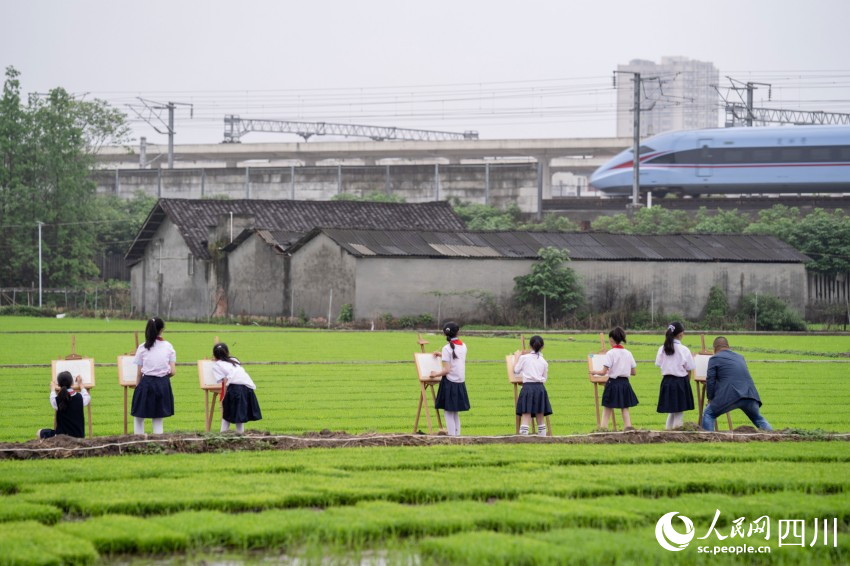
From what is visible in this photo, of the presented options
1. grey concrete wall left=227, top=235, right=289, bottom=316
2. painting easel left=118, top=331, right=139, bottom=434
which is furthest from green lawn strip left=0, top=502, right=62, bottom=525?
grey concrete wall left=227, top=235, right=289, bottom=316

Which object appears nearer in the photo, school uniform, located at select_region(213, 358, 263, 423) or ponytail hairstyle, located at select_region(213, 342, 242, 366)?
school uniform, located at select_region(213, 358, 263, 423)

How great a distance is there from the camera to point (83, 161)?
82.5 meters

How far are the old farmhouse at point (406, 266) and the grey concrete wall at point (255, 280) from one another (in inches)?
2.3

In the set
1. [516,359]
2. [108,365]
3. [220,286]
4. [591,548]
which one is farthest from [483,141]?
[591,548]

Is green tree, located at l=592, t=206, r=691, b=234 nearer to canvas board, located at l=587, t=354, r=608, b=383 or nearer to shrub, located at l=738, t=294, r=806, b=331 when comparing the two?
shrub, located at l=738, t=294, r=806, b=331

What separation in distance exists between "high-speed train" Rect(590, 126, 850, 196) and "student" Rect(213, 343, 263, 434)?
6448cm

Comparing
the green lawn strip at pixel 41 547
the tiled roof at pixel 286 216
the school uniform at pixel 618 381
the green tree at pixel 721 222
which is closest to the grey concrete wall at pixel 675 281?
the green tree at pixel 721 222

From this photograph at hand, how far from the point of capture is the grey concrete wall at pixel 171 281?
214 ft

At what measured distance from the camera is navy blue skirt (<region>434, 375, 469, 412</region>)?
16891 mm

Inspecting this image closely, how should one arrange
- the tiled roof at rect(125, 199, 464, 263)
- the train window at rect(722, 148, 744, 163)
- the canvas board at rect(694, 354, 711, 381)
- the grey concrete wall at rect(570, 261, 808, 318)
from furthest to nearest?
the train window at rect(722, 148, 744, 163)
the tiled roof at rect(125, 199, 464, 263)
the grey concrete wall at rect(570, 261, 808, 318)
the canvas board at rect(694, 354, 711, 381)

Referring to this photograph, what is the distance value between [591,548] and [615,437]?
6.96 m

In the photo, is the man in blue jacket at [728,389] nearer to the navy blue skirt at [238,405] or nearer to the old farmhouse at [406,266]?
the navy blue skirt at [238,405]

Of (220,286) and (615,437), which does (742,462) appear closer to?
(615,437)

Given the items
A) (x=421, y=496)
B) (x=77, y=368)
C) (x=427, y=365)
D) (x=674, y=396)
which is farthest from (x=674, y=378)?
(x=77, y=368)
